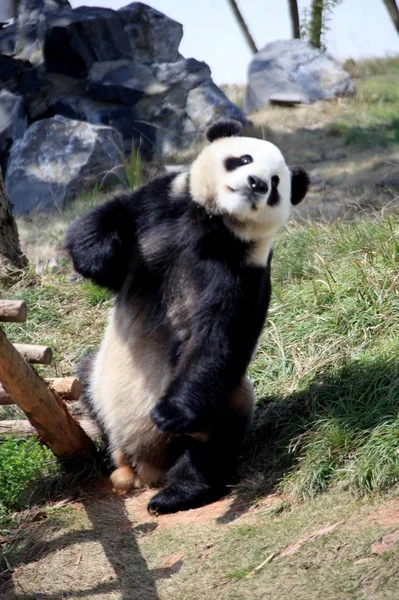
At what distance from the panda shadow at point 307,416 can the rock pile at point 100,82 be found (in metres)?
8.12

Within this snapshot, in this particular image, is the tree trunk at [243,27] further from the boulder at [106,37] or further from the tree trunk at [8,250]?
the tree trunk at [8,250]

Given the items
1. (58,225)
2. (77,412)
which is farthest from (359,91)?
(77,412)

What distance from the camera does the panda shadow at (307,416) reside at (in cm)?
467

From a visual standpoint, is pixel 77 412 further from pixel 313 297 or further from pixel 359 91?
pixel 359 91

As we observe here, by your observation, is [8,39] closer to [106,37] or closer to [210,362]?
[106,37]

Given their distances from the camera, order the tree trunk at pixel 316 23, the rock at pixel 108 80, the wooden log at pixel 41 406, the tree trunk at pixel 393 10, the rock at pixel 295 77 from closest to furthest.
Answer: the wooden log at pixel 41 406 → the rock at pixel 108 80 → the rock at pixel 295 77 → the tree trunk at pixel 316 23 → the tree trunk at pixel 393 10

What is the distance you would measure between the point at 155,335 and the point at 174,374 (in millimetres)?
349

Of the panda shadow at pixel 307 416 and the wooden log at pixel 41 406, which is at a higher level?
the wooden log at pixel 41 406

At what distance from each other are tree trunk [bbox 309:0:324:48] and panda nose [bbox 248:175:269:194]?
1407cm

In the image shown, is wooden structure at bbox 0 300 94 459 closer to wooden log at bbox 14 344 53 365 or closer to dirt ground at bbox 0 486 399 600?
wooden log at bbox 14 344 53 365

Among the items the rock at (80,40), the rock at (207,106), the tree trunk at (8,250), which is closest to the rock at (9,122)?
the rock at (80,40)

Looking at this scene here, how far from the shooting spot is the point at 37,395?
14.6ft

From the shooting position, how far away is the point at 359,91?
14797mm

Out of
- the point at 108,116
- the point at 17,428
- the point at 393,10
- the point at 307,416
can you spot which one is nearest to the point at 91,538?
the point at 17,428
